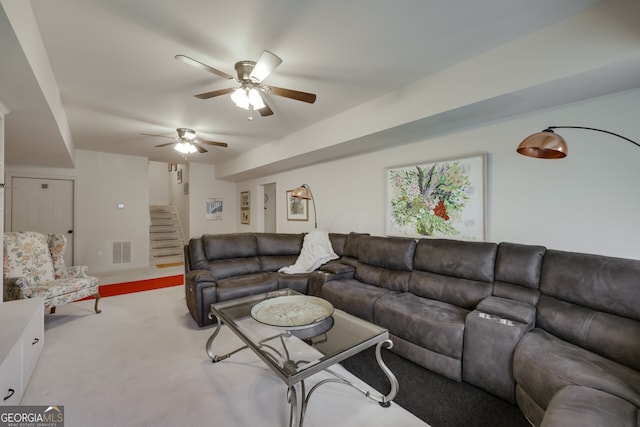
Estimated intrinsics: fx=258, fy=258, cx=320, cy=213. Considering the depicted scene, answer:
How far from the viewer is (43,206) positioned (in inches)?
204

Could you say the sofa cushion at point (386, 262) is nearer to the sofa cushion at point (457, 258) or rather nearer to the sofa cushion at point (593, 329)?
the sofa cushion at point (457, 258)

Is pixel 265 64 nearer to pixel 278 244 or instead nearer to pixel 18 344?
pixel 18 344

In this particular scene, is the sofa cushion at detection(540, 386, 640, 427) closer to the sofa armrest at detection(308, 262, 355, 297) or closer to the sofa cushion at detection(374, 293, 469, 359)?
the sofa cushion at detection(374, 293, 469, 359)

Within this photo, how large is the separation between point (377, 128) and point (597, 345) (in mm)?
2497

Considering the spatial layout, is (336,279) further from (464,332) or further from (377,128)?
(377,128)

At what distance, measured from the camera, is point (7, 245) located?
121 inches

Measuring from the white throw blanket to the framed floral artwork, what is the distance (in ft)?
3.02

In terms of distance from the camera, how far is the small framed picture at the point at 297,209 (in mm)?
5016

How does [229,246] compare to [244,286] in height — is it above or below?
above

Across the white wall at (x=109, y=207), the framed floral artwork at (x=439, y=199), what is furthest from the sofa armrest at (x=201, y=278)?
the white wall at (x=109, y=207)

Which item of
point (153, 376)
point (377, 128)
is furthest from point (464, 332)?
point (153, 376)

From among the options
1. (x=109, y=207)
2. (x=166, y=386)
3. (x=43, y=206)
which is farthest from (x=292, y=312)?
(x=43, y=206)

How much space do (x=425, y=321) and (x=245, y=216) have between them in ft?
18.9

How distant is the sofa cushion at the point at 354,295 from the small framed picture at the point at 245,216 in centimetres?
434
